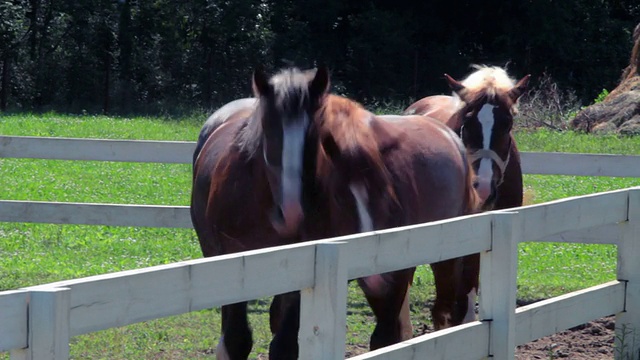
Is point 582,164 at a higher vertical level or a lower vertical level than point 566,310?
higher

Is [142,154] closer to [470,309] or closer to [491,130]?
[491,130]

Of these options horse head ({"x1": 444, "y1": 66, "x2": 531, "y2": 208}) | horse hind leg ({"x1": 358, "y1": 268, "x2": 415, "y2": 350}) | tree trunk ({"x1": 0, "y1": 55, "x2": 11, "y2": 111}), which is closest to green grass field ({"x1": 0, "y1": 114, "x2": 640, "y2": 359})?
horse head ({"x1": 444, "y1": 66, "x2": 531, "y2": 208})

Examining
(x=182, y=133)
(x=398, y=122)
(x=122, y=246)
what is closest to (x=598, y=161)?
(x=398, y=122)

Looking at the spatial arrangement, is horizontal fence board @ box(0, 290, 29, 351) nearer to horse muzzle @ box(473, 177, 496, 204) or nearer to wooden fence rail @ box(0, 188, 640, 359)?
wooden fence rail @ box(0, 188, 640, 359)

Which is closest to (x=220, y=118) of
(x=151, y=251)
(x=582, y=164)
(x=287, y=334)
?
(x=287, y=334)

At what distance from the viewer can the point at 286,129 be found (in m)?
4.53

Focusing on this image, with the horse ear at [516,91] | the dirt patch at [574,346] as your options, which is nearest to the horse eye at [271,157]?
the dirt patch at [574,346]

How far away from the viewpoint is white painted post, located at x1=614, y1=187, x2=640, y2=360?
5707mm

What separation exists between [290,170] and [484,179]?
2.37 m

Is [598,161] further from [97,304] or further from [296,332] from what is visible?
[97,304]

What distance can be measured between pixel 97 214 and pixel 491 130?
12.2 feet

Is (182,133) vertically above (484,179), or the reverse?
(484,179)

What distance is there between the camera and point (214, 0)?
32281 millimetres

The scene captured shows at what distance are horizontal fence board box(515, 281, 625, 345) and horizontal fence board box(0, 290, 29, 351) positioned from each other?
2977 mm
